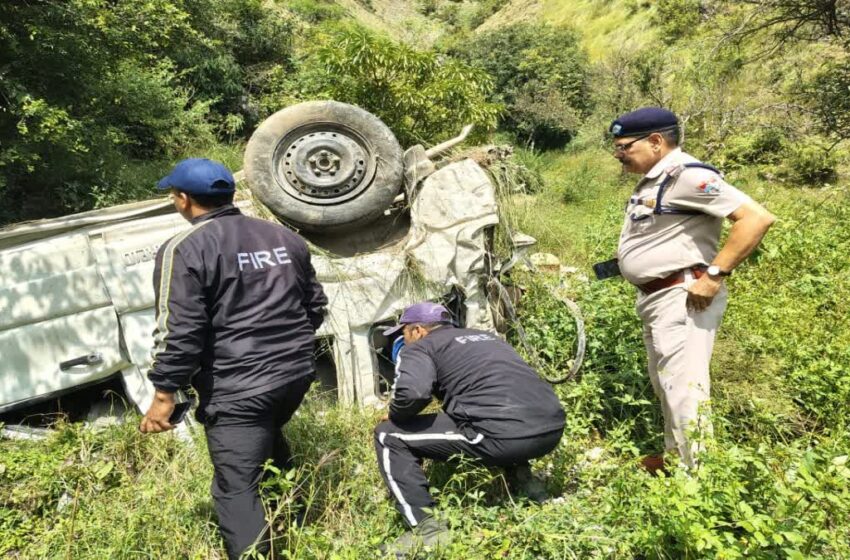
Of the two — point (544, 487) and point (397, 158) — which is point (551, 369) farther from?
point (397, 158)

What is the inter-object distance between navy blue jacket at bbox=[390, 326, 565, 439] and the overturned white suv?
875 millimetres

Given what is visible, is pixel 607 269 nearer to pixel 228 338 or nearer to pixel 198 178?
pixel 228 338

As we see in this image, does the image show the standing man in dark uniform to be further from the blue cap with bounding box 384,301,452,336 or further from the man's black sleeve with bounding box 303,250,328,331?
the blue cap with bounding box 384,301,452,336

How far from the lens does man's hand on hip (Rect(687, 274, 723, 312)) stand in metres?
2.29

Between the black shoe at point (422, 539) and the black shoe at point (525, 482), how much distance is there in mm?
548

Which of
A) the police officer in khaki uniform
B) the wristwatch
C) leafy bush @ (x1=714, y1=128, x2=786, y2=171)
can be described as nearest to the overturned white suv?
the police officer in khaki uniform

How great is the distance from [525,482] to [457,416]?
1.86 ft

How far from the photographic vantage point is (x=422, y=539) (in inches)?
82.4

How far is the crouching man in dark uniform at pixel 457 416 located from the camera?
2283 millimetres

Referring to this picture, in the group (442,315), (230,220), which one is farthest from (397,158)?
(230,220)

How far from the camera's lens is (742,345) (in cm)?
341

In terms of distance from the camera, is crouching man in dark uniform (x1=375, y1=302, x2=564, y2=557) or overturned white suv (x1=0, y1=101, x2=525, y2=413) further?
overturned white suv (x1=0, y1=101, x2=525, y2=413)

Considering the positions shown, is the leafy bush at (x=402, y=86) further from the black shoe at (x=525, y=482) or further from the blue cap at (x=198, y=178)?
the black shoe at (x=525, y=482)

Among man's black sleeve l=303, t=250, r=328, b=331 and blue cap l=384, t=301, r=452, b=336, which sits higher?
man's black sleeve l=303, t=250, r=328, b=331
